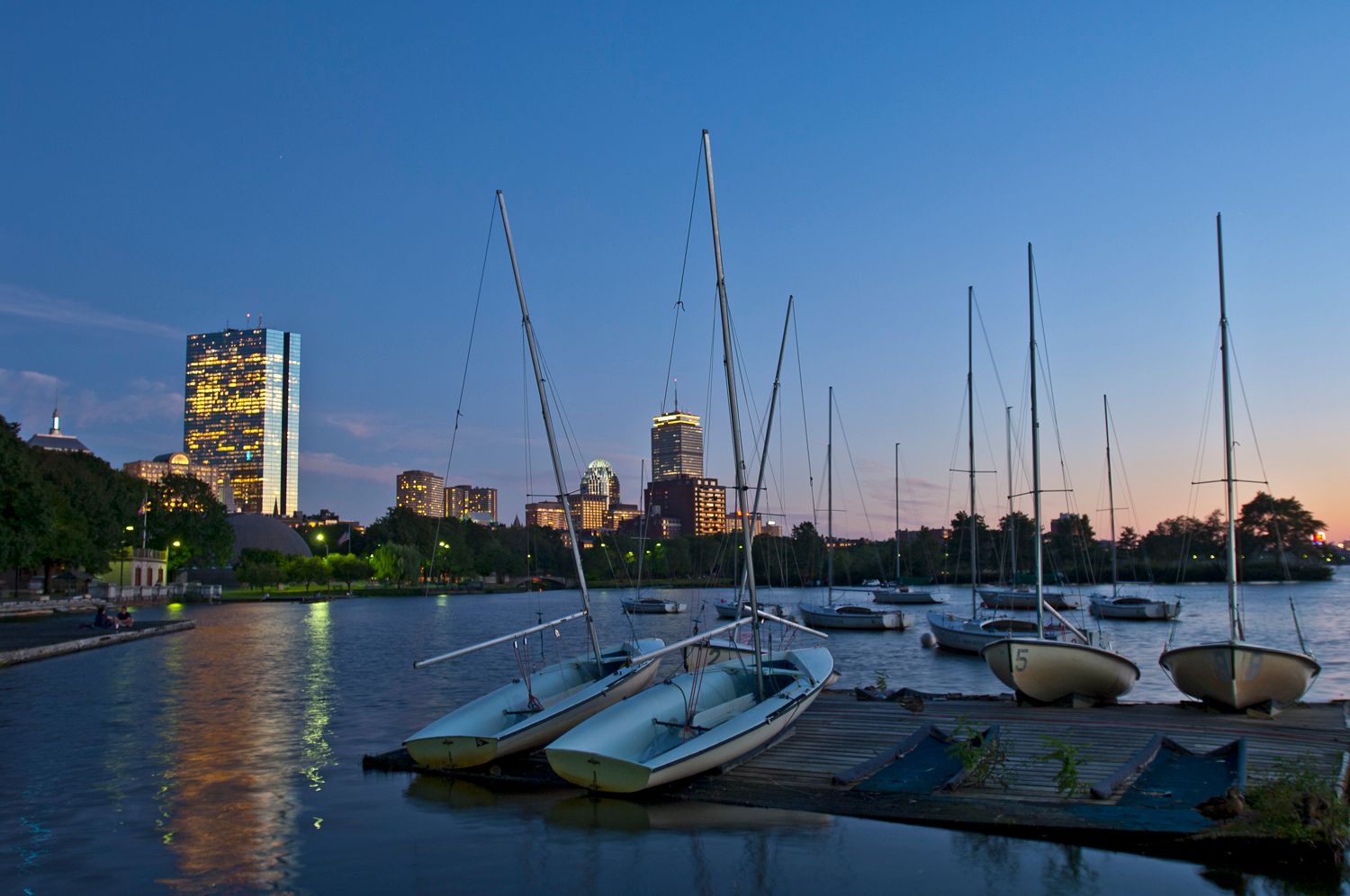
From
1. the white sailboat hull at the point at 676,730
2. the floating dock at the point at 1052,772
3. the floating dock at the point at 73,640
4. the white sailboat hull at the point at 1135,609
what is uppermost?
the white sailboat hull at the point at 676,730

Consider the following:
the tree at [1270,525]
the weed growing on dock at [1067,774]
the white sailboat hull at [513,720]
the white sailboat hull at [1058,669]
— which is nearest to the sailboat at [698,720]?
the white sailboat hull at [513,720]

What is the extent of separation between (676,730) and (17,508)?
224ft

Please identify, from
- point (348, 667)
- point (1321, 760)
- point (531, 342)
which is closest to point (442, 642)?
point (348, 667)

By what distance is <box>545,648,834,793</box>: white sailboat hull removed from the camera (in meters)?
15.6

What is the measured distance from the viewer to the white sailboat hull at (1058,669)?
21812 millimetres

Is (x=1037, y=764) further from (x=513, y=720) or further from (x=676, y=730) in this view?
(x=513, y=720)

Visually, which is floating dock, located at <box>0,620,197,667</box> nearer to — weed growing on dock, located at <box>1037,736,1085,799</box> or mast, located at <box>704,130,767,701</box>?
mast, located at <box>704,130,767,701</box>

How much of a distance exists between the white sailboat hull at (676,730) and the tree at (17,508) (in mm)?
64848

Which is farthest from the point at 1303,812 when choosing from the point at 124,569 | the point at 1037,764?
the point at 124,569

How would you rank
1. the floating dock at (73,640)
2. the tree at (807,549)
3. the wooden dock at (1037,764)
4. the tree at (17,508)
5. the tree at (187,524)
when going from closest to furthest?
the wooden dock at (1037,764)
the floating dock at (73,640)
the tree at (17,508)
the tree at (187,524)
the tree at (807,549)

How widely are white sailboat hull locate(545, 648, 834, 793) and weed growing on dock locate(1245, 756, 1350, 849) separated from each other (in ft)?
23.5

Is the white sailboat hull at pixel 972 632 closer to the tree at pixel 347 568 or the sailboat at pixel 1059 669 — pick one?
the sailboat at pixel 1059 669

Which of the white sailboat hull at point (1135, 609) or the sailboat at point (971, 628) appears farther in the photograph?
the white sailboat hull at point (1135, 609)

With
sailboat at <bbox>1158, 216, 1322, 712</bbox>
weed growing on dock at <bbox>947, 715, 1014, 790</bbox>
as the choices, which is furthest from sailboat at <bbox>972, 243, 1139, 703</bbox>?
Answer: weed growing on dock at <bbox>947, 715, 1014, 790</bbox>
